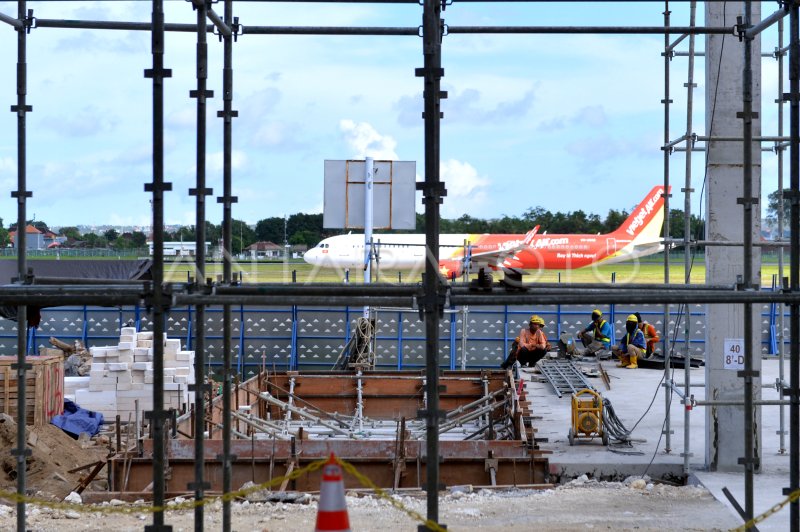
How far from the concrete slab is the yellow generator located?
0.13m

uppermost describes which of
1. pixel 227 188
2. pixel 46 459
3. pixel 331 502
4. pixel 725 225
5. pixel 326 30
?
pixel 326 30

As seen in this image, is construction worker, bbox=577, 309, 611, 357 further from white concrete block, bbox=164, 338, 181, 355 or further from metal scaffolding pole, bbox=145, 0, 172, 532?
metal scaffolding pole, bbox=145, 0, 172, 532

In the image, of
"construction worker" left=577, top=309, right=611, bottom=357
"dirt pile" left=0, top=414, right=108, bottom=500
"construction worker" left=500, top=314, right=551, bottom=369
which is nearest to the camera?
"dirt pile" left=0, top=414, right=108, bottom=500

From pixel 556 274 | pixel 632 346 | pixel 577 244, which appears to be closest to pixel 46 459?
pixel 632 346

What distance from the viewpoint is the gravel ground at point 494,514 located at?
8453mm

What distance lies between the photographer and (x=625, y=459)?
11227 millimetres

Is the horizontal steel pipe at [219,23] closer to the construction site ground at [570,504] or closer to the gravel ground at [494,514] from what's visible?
the construction site ground at [570,504]

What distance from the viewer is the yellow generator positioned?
12.1 m

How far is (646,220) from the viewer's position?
56.7 metres

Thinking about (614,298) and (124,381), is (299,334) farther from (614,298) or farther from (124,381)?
(614,298)

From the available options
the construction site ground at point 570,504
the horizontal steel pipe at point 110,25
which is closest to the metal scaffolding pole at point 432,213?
the construction site ground at point 570,504

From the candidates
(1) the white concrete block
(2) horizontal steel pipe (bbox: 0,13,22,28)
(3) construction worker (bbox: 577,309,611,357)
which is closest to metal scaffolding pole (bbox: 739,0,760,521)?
(2) horizontal steel pipe (bbox: 0,13,22,28)

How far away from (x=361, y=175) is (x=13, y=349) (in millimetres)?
12998

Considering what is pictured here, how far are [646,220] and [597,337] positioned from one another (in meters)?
34.7
